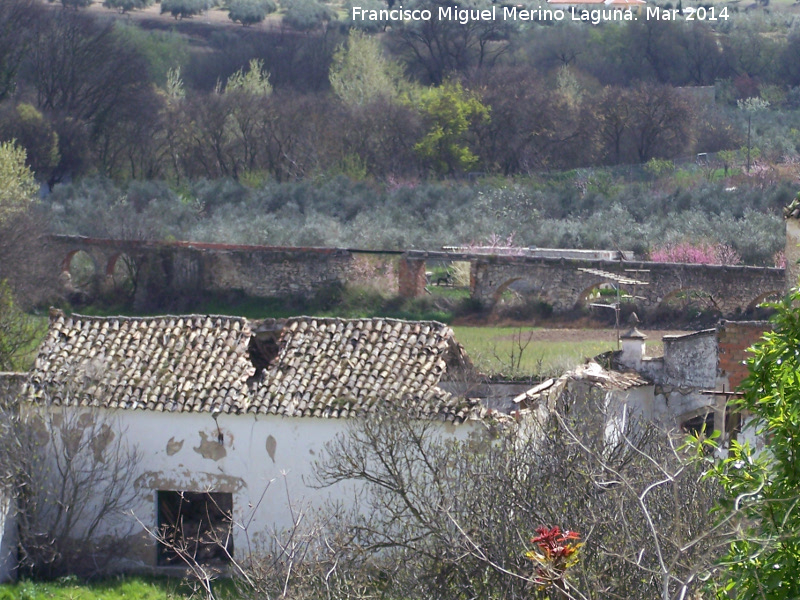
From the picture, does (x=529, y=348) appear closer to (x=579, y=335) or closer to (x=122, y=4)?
(x=579, y=335)

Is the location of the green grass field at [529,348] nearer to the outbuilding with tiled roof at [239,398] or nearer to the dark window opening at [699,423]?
the dark window opening at [699,423]

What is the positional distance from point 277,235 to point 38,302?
9.22 metres

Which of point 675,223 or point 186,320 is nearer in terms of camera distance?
point 186,320

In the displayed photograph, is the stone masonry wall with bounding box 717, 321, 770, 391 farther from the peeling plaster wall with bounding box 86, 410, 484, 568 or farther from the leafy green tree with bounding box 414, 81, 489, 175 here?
the leafy green tree with bounding box 414, 81, 489, 175

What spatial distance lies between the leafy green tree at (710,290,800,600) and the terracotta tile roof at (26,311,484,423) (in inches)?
328

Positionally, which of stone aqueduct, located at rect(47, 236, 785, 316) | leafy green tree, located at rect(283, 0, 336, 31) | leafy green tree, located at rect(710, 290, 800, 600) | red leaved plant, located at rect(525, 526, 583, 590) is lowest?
stone aqueduct, located at rect(47, 236, 785, 316)

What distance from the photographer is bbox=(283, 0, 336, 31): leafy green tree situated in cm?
7744

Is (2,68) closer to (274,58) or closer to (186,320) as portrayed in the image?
(274,58)

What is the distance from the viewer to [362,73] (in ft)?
207

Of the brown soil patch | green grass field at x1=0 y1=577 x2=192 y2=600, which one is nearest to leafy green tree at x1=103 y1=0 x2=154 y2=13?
the brown soil patch

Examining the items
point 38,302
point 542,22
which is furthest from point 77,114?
point 542,22

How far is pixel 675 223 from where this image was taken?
3791cm

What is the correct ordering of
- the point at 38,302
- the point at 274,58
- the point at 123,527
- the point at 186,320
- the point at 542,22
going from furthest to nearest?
the point at 542,22
the point at 274,58
the point at 38,302
the point at 186,320
the point at 123,527

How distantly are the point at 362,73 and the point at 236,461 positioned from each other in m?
50.0
